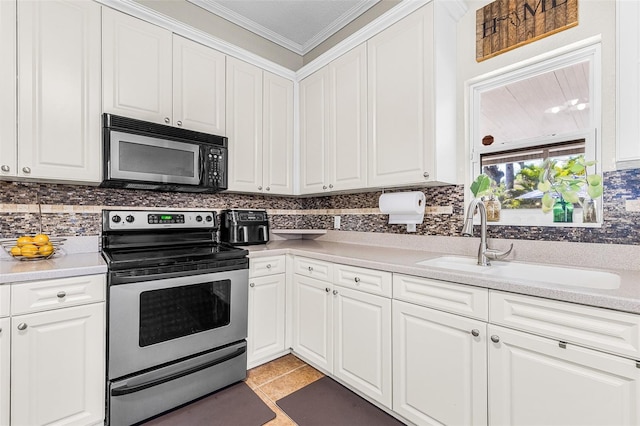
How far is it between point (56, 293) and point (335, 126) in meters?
2.01

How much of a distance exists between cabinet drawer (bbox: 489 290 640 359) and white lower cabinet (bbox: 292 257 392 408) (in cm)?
56

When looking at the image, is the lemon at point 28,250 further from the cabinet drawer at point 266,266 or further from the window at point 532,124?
the window at point 532,124

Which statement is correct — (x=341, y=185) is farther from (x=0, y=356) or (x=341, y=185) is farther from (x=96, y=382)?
(x=0, y=356)

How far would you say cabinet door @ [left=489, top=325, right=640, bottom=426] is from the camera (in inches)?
37.4

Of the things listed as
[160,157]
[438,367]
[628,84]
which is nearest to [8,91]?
[160,157]

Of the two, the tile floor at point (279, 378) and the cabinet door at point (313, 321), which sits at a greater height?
the cabinet door at point (313, 321)

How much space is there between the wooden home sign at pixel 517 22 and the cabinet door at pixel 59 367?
2.66 m

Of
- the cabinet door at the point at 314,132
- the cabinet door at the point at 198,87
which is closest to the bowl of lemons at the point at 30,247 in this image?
the cabinet door at the point at 198,87

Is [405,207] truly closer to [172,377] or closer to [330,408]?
[330,408]

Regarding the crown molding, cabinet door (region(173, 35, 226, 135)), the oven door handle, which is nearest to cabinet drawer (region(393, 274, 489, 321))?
the oven door handle

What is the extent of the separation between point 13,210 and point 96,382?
1.12 m

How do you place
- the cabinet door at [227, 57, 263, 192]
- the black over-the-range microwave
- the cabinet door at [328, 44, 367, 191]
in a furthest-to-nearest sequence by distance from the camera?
the cabinet door at [227, 57, 263, 192], the cabinet door at [328, 44, 367, 191], the black over-the-range microwave

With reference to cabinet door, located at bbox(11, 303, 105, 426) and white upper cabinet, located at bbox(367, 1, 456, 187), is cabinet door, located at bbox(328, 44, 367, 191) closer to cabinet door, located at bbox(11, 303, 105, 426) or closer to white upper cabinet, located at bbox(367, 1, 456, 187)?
white upper cabinet, located at bbox(367, 1, 456, 187)

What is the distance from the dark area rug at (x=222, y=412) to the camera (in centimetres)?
159
